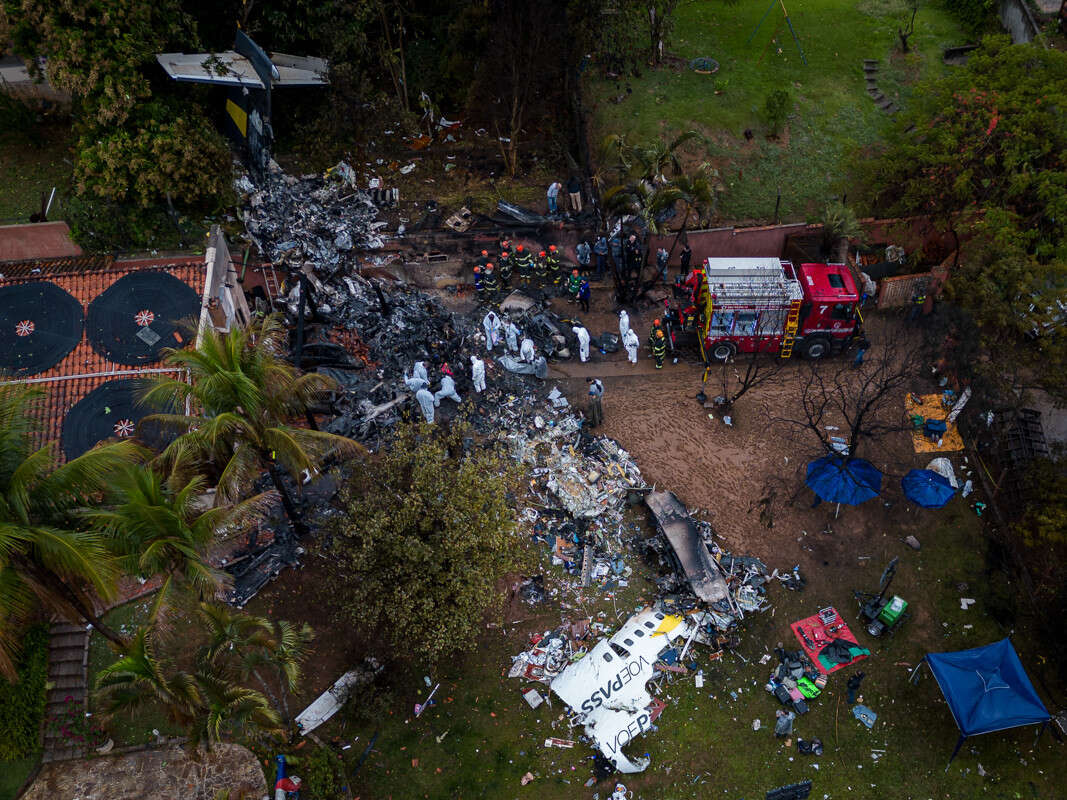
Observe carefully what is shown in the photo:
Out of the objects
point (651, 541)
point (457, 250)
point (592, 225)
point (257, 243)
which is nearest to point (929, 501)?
point (651, 541)

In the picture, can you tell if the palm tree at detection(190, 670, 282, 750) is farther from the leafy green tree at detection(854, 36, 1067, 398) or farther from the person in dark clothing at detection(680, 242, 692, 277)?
the leafy green tree at detection(854, 36, 1067, 398)

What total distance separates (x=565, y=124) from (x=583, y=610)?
2010 cm

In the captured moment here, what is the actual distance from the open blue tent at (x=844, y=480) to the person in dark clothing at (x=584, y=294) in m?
9.09

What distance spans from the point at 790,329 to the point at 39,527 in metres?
19.2

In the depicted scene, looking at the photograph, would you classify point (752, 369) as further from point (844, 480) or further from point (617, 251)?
point (617, 251)

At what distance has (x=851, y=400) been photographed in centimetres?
2209

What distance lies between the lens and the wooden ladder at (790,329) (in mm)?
22344

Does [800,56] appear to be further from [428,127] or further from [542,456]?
[542,456]

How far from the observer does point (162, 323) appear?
19609 mm

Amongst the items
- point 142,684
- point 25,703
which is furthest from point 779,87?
point 25,703

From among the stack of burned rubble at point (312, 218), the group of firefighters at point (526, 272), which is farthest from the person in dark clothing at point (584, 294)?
the stack of burned rubble at point (312, 218)

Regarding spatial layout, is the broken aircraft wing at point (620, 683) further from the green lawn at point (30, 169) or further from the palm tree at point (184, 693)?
the green lawn at point (30, 169)

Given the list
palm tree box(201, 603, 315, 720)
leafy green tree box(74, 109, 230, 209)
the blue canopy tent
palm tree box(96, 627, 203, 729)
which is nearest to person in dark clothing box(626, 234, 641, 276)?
leafy green tree box(74, 109, 230, 209)

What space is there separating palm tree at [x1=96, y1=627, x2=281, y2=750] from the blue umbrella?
596 inches
